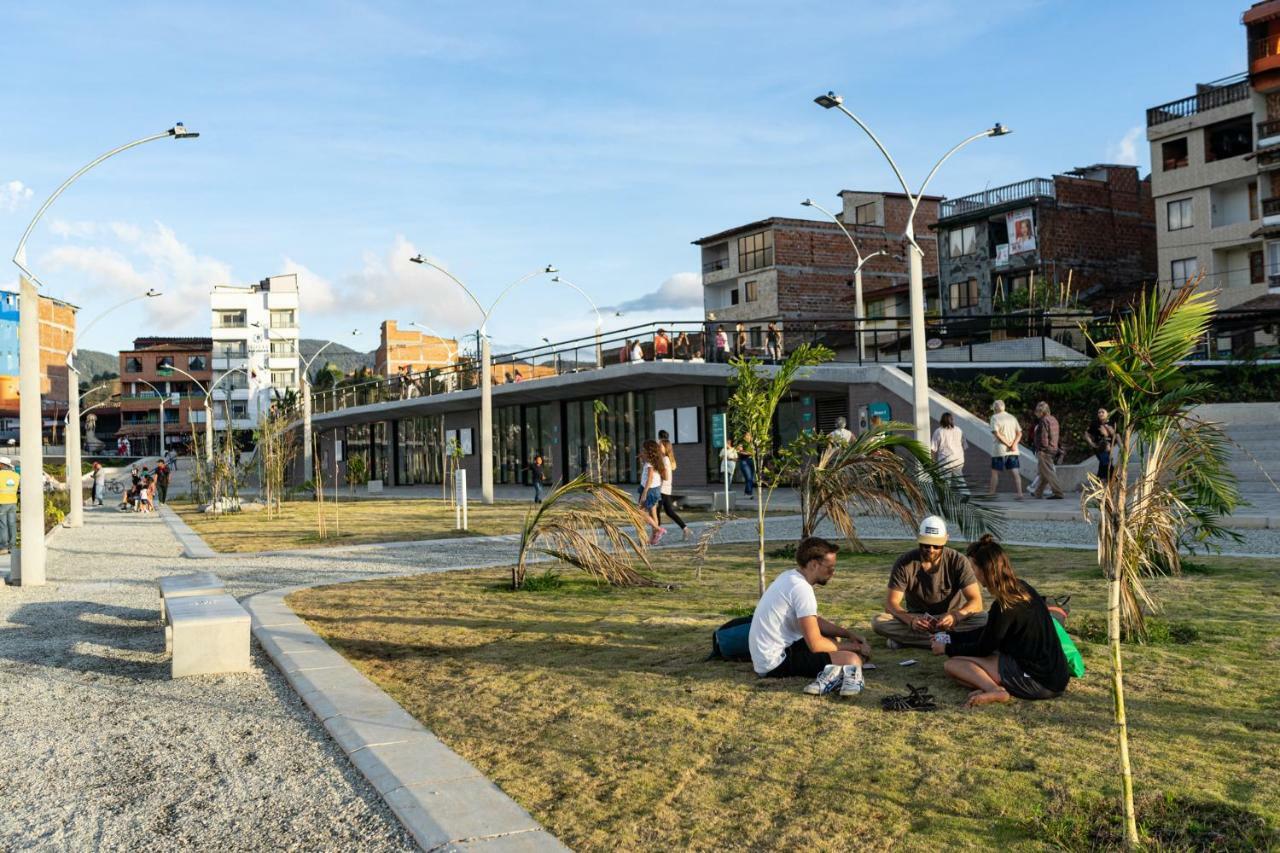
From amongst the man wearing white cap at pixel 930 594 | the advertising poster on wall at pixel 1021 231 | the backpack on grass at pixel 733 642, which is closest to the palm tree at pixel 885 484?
the man wearing white cap at pixel 930 594

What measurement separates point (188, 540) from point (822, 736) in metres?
18.2

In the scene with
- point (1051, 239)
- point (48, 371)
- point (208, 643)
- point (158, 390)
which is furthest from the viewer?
point (48, 371)

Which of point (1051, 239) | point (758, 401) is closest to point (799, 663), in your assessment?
point (758, 401)

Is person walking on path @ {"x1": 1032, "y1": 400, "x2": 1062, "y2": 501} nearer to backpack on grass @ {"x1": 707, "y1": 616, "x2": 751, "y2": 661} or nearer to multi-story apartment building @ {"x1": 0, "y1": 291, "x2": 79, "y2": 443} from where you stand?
backpack on grass @ {"x1": 707, "y1": 616, "x2": 751, "y2": 661}

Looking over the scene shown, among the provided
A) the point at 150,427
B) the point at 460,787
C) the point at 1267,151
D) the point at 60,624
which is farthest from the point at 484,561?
the point at 150,427

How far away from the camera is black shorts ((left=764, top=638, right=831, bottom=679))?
682cm

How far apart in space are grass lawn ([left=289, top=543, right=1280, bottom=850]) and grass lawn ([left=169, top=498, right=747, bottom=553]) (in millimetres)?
10360

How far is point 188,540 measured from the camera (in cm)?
2116

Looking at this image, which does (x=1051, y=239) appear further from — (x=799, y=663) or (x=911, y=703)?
(x=911, y=703)

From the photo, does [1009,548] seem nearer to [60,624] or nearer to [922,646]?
[922,646]

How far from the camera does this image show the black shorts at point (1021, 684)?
6074 millimetres

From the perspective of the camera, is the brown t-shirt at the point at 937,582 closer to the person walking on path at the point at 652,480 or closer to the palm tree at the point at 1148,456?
the palm tree at the point at 1148,456

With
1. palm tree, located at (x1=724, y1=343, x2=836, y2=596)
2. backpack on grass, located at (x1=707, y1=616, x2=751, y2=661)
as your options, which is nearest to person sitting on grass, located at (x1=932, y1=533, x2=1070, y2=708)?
backpack on grass, located at (x1=707, y1=616, x2=751, y2=661)

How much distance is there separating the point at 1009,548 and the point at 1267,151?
→ 115ft
